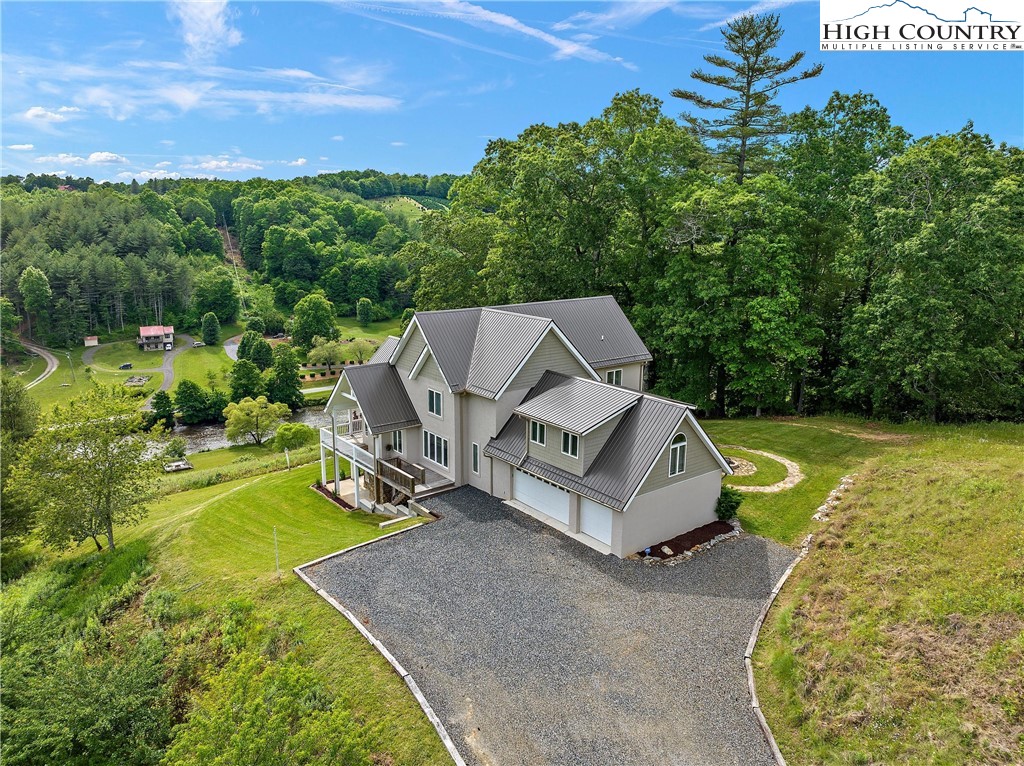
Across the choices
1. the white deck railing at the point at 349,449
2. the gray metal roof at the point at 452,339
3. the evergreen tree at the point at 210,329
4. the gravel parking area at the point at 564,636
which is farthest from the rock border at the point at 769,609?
the evergreen tree at the point at 210,329

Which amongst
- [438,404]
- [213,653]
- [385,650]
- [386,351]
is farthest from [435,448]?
[385,650]

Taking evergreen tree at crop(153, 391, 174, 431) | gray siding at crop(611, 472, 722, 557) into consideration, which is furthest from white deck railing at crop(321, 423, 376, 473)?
evergreen tree at crop(153, 391, 174, 431)

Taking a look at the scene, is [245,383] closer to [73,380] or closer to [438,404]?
[73,380]

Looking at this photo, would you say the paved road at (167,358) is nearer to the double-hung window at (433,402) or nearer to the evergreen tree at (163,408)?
the evergreen tree at (163,408)

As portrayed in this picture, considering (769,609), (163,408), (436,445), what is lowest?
(163,408)

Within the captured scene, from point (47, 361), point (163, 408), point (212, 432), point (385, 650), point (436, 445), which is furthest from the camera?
point (47, 361)

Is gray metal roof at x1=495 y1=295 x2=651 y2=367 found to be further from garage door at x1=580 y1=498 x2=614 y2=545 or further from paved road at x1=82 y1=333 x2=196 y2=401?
paved road at x1=82 y1=333 x2=196 y2=401
